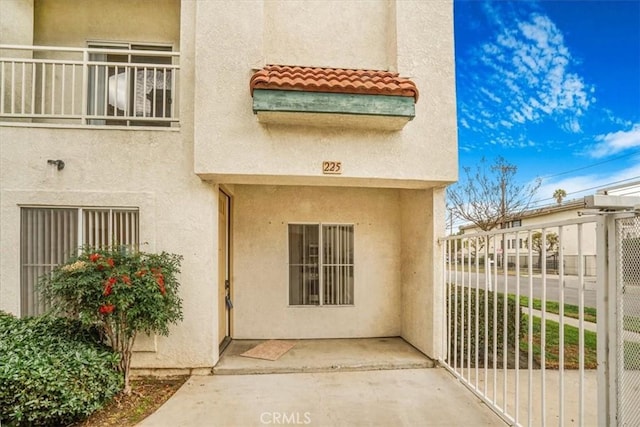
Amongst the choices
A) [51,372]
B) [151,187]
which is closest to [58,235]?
[151,187]

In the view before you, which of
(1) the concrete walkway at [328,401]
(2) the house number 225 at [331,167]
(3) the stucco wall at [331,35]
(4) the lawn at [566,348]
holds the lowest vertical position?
(4) the lawn at [566,348]

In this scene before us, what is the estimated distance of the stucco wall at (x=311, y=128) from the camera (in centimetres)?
524

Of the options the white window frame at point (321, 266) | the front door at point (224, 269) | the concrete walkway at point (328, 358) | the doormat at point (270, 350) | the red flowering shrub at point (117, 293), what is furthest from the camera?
the white window frame at point (321, 266)

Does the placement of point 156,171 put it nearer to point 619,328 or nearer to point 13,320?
point 13,320

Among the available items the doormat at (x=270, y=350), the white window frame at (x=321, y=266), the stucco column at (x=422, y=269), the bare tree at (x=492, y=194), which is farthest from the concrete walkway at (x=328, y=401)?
the bare tree at (x=492, y=194)

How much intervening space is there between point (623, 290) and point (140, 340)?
6.35 meters

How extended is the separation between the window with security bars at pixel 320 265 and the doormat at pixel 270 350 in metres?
0.95

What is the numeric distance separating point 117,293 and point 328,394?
339 cm

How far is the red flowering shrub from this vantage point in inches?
169

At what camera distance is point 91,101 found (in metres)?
6.22

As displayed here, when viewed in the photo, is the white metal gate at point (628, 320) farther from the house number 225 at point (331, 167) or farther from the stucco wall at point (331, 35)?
the stucco wall at point (331, 35)

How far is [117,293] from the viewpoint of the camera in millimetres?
4316

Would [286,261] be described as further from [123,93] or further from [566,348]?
[566,348]

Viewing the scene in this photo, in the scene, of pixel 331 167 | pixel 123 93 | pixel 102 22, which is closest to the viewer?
pixel 331 167
